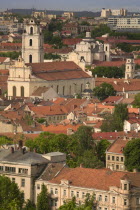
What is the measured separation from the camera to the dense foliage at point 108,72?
120062 mm

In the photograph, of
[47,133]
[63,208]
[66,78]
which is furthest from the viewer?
[66,78]

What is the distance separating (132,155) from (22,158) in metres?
7.63

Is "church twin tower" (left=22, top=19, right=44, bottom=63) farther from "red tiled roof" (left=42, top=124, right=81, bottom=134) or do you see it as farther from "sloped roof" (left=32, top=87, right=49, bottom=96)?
"red tiled roof" (left=42, top=124, right=81, bottom=134)

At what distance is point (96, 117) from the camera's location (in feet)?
253

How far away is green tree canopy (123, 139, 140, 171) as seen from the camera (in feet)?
172

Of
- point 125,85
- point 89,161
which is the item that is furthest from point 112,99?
point 89,161

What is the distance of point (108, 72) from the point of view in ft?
394

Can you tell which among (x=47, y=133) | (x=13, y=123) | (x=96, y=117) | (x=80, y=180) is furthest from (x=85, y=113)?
(x=80, y=180)

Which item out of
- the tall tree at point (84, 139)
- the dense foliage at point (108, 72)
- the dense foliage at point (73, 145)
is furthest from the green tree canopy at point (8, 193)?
the dense foliage at point (108, 72)

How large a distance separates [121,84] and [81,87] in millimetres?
3972

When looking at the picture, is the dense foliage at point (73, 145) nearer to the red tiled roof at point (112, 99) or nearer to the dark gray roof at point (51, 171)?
the dark gray roof at point (51, 171)

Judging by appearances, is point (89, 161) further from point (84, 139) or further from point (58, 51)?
point (58, 51)

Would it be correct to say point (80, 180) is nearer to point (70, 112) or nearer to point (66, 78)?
point (70, 112)

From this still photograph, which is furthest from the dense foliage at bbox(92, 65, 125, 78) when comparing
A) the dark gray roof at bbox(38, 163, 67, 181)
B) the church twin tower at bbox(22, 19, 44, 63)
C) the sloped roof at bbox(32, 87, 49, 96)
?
the dark gray roof at bbox(38, 163, 67, 181)
